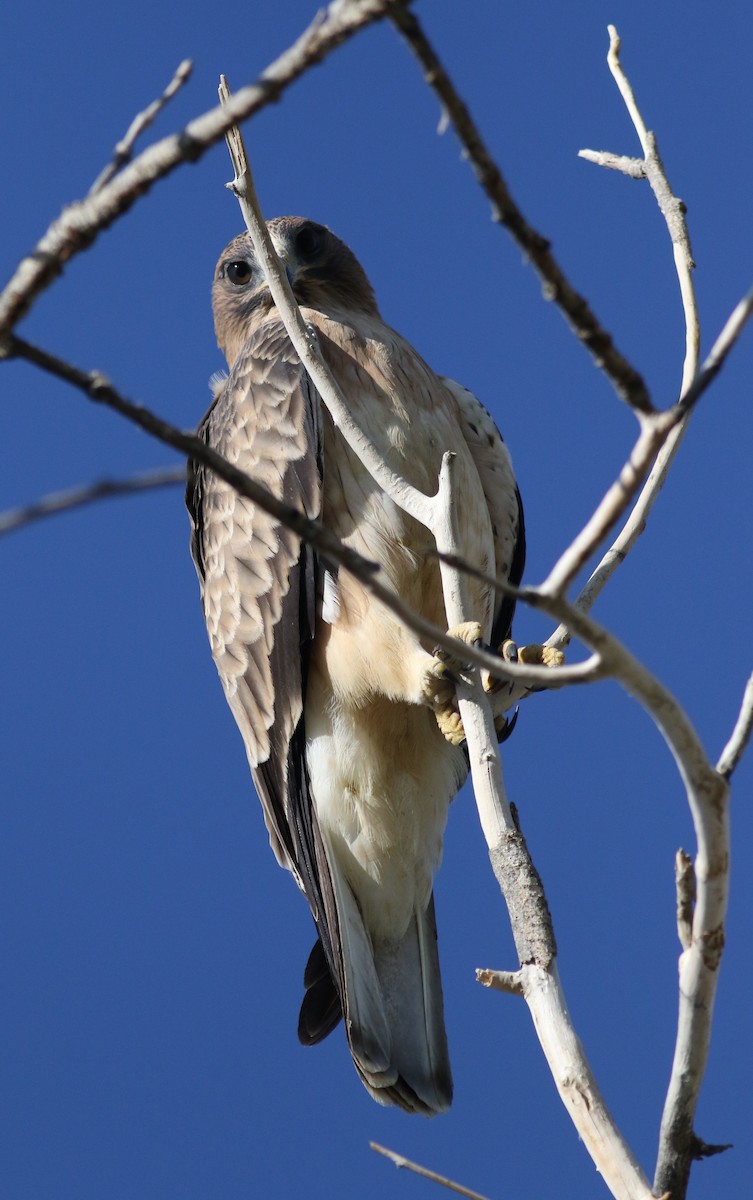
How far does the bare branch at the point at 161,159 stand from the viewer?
1.26m

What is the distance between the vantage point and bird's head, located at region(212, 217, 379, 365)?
478 cm

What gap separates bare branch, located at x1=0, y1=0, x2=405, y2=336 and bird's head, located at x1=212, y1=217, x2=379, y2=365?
11.0ft

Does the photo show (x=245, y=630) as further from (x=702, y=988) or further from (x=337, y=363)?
(x=702, y=988)

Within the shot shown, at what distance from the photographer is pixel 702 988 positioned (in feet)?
5.86

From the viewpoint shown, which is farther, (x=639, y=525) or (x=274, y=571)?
(x=274, y=571)

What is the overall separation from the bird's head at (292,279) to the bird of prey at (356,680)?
27.4 inches

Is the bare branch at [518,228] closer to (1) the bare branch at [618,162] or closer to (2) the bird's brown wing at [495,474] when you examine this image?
(1) the bare branch at [618,162]

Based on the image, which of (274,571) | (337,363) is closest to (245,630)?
(274,571)

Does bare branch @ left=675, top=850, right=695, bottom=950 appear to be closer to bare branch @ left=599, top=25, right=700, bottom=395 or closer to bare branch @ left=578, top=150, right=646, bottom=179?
bare branch @ left=599, top=25, right=700, bottom=395

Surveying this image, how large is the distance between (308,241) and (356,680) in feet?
7.01

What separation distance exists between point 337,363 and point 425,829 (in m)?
1.46

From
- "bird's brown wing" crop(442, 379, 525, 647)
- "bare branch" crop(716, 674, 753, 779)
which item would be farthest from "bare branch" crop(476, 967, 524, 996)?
"bird's brown wing" crop(442, 379, 525, 647)

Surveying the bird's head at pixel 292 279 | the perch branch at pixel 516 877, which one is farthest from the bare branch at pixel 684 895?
the bird's head at pixel 292 279

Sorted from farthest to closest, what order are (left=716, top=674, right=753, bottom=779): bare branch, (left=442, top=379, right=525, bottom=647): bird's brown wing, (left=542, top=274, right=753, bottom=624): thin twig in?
1. (left=442, top=379, right=525, bottom=647): bird's brown wing
2. (left=716, top=674, right=753, bottom=779): bare branch
3. (left=542, top=274, right=753, bottom=624): thin twig
